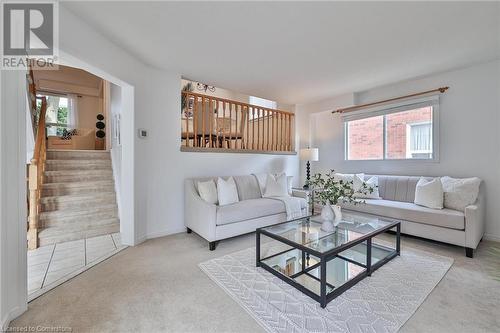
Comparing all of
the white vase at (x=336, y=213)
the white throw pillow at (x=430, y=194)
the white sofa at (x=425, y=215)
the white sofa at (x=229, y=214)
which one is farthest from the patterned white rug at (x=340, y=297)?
the white throw pillow at (x=430, y=194)

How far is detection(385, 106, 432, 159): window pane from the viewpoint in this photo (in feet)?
11.5

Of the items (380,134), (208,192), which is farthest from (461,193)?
(208,192)

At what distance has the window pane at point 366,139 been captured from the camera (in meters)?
4.05

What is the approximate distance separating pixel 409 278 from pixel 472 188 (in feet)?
5.43

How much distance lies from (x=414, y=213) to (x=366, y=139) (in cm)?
182

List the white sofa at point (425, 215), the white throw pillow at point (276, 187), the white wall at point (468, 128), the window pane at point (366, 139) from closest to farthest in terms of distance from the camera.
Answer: the white sofa at point (425, 215) < the white wall at point (468, 128) < the white throw pillow at point (276, 187) < the window pane at point (366, 139)

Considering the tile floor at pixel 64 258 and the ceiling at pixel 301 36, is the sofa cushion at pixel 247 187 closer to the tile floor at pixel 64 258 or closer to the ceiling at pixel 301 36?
the ceiling at pixel 301 36

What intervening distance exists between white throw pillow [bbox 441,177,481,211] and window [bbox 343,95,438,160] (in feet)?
2.30

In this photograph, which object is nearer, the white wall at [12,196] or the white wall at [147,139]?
the white wall at [12,196]

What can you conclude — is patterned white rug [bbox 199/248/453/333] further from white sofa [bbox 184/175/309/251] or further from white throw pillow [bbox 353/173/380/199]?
white throw pillow [bbox 353/173/380/199]

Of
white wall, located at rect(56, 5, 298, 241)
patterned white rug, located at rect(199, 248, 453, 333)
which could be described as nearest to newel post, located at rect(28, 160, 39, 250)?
white wall, located at rect(56, 5, 298, 241)

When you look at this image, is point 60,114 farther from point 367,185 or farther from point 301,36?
point 367,185

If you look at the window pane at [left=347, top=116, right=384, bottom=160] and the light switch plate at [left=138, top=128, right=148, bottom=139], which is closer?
the light switch plate at [left=138, top=128, right=148, bottom=139]

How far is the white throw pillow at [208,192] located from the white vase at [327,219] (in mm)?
1510
